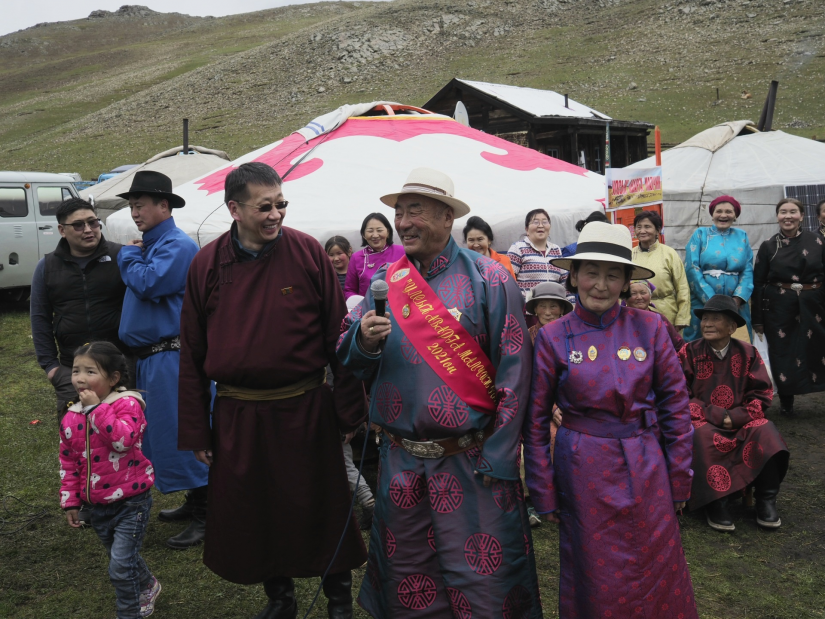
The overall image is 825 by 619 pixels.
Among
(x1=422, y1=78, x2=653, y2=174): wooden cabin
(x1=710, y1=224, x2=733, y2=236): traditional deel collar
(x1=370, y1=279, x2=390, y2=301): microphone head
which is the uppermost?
(x1=422, y1=78, x2=653, y2=174): wooden cabin

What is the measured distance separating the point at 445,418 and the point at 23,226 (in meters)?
10.1

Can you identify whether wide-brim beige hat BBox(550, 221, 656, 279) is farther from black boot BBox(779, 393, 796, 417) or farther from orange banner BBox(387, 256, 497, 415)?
black boot BBox(779, 393, 796, 417)

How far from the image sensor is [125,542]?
2.77 meters

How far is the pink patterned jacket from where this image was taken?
2.73 m

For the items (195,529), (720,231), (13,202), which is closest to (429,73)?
(13,202)

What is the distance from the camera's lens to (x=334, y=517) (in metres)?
2.79

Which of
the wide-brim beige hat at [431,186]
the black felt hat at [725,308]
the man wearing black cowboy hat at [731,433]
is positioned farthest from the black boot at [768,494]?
the wide-brim beige hat at [431,186]

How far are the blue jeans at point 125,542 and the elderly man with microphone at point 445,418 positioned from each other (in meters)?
1.05

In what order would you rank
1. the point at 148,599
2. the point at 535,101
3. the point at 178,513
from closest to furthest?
the point at 148,599 → the point at 178,513 → the point at 535,101

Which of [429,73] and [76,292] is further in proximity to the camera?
[429,73]

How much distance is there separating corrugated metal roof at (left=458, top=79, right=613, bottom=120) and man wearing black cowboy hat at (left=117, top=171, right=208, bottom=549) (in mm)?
14601

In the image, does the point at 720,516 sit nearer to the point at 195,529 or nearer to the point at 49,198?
the point at 195,529

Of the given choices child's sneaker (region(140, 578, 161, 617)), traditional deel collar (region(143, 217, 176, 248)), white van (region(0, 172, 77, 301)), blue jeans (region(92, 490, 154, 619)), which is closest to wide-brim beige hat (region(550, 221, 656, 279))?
blue jeans (region(92, 490, 154, 619))

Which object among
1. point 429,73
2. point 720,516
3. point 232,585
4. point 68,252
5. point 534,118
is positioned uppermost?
point 429,73
